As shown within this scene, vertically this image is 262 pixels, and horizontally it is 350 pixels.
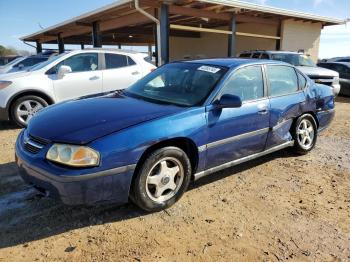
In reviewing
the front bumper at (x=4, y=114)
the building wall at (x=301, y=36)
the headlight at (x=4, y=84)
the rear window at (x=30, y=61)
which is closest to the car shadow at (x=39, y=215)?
the front bumper at (x=4, y=114)

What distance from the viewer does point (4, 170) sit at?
4.32m

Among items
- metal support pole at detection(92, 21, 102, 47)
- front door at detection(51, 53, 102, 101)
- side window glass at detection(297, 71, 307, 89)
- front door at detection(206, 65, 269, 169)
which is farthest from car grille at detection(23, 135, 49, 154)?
metal support pole at detection(92, 21, 102, 47)

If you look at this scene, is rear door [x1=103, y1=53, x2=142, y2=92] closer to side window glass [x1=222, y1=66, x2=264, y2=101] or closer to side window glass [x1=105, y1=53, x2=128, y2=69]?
side window glass [x1=105, y1=53, x2=128, y2=69]

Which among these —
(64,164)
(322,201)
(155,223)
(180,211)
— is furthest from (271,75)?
(64,164)

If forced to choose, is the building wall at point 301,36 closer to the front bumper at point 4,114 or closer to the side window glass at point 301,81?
the side window glass at point 301,81

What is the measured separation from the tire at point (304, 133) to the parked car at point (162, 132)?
0.04 m

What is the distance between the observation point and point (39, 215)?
10.6 feet

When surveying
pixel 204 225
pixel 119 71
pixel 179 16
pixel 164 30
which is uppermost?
pixel 179 16

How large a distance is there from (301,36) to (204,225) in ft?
52.6

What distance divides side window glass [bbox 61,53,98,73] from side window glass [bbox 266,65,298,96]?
167 inches

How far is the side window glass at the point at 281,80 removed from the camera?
4.46 meters

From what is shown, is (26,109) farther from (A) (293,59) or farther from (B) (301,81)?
(A) (293,59)

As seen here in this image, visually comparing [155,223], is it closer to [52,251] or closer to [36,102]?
[52,251]

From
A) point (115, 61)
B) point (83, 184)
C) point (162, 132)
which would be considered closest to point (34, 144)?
point (83, 184)
